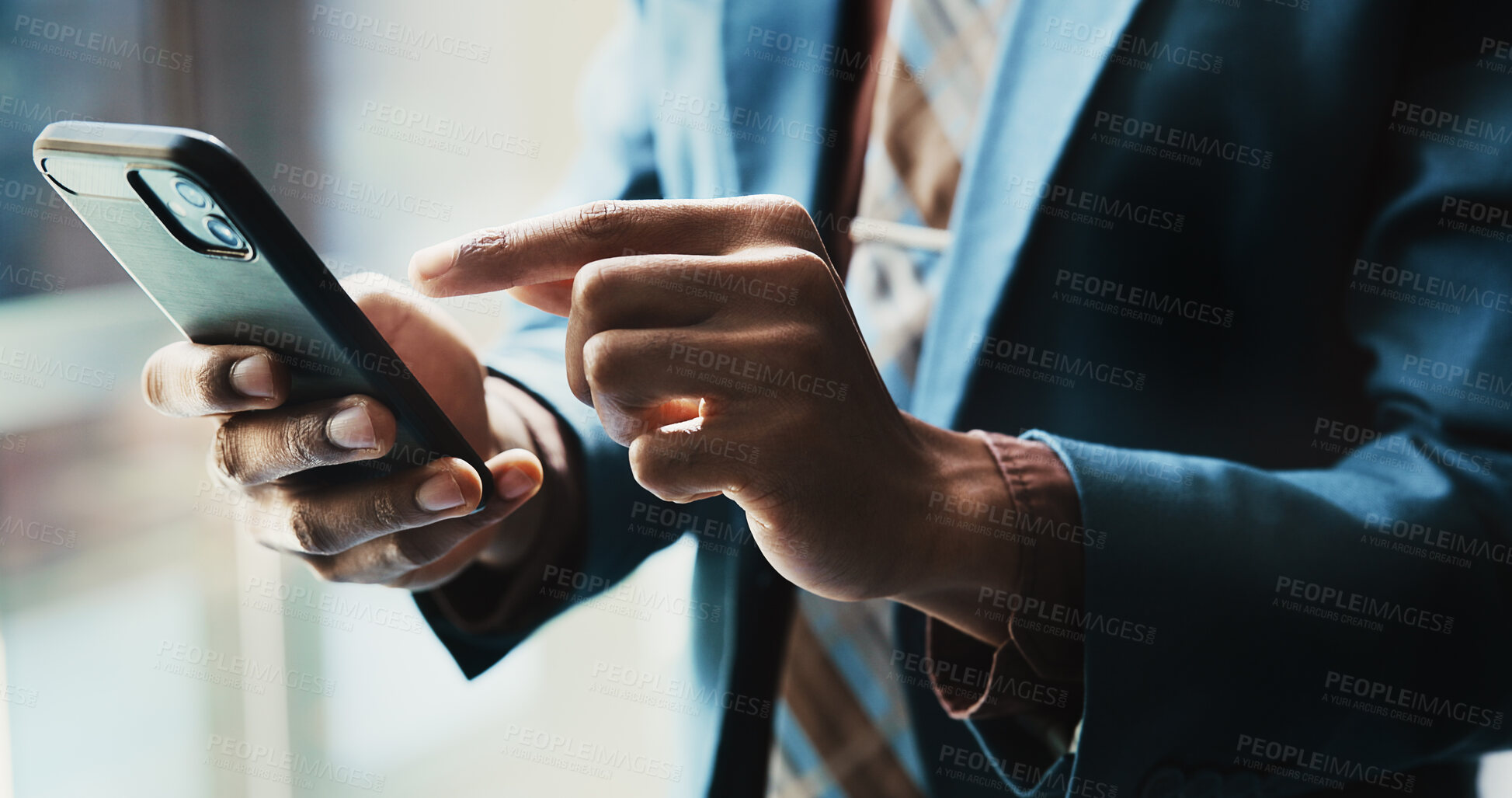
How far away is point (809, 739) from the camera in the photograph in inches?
37.8

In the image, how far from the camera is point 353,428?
1.70ft

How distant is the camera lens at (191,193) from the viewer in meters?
0.40

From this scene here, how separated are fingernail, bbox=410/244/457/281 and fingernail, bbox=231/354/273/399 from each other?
117 millimetres

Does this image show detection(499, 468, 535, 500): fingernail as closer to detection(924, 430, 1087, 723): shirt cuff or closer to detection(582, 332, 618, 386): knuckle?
detection(582, 332, 618, 386): knuckle

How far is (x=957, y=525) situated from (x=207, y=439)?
1.56 m

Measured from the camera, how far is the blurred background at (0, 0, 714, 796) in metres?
1.29

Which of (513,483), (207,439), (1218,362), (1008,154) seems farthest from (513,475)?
(207,439)

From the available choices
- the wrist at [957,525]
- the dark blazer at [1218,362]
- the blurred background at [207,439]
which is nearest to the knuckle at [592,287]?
the wrist at [957,525]

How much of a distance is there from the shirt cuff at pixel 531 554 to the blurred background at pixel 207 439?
261 millimetres

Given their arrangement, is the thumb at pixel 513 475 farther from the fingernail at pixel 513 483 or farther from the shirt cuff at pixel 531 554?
the shirt cuff at pixel 531 554

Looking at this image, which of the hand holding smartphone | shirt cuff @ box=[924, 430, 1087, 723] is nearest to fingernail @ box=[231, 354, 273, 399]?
the hand holding smartphone

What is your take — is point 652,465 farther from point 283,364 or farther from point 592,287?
point 283,364

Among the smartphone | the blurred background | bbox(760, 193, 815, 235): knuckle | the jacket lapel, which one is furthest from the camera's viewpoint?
the blurred background

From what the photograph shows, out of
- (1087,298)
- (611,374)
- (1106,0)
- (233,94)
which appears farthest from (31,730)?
(1106,0)
